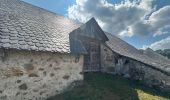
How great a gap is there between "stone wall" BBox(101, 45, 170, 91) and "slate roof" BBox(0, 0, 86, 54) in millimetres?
4750

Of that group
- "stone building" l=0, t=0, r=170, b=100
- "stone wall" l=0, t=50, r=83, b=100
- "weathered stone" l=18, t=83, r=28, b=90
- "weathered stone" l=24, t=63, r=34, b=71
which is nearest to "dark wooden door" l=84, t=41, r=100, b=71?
"stone building" l=0, t=0, r=170, b=100

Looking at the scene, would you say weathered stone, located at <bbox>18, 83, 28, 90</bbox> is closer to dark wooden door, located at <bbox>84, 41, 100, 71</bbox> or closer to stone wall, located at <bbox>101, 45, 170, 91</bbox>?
dark wooden door, located at <bbox>84, 41, 100, 71</bbox>

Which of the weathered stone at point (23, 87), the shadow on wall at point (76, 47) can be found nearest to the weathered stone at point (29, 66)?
the weathered stone at point (23, 87)

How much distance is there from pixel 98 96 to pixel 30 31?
15.1 feet

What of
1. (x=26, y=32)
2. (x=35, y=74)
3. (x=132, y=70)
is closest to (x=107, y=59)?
(x=132, y=70)

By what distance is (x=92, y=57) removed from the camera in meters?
14.5

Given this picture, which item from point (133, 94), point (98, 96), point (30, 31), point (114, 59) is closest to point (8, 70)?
point (30, 31)

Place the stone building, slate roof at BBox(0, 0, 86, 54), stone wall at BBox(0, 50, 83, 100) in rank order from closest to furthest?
stone wall at BBox(0, 50, 83, 100) < the stone building < slate roof at BBox(0, 0, 86, 54)

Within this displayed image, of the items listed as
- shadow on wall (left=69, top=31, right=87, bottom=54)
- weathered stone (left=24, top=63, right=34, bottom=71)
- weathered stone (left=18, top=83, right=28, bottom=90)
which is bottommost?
weathered stone (left=18, top=83, right=28, bottom=90)

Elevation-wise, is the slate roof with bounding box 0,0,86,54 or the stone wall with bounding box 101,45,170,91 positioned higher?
the slate roof with bounding box 0,0,86,54

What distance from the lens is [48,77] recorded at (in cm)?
881

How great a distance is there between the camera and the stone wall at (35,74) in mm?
7289

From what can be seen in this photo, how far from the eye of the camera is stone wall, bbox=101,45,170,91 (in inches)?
548

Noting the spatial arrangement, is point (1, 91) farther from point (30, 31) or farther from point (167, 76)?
point (167, 76)
